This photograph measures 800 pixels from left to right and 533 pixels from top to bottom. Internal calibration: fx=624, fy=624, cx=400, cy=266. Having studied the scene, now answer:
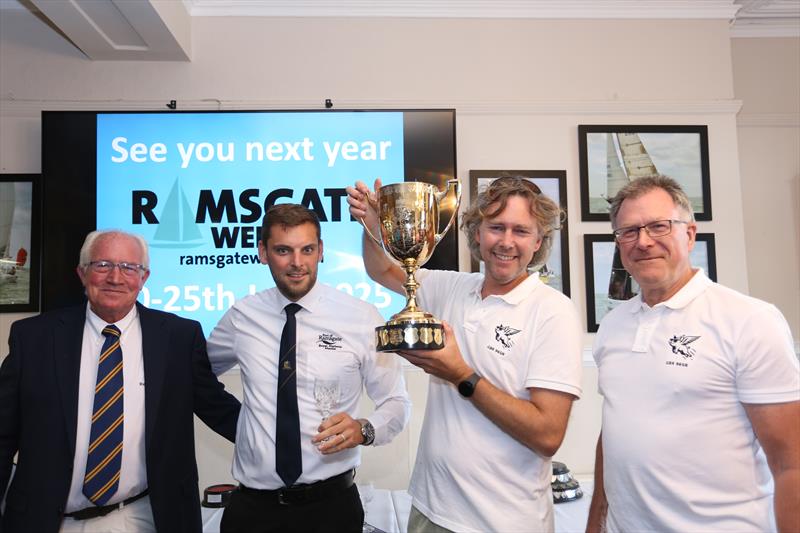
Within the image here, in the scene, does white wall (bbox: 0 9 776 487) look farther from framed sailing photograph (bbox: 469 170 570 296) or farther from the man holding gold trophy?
the man holding gold trophy

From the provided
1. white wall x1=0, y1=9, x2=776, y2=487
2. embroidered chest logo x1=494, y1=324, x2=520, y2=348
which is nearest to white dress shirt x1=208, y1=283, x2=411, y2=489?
→ embroidered chest logo x1=494, y1=324, x2=520, y2=348

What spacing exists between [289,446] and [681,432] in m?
1.10

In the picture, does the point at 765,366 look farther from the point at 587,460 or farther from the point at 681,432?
the point at 587,460

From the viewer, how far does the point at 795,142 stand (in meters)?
4.29

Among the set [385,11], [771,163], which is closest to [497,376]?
[385,11]

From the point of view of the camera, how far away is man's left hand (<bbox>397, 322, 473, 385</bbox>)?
4.77 feet

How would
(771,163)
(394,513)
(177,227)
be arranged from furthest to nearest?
(771,163), (177,227), (394,513)

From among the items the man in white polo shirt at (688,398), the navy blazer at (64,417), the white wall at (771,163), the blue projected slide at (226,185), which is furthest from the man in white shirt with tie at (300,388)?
the white wall at (771,163)

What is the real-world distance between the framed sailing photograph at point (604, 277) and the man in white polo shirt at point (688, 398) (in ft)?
7.44

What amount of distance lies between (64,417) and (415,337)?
3.90 feet

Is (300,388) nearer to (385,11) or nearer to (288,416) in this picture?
(288,416)

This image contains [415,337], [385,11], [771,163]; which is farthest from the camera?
[771,163]

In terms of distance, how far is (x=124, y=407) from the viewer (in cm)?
198

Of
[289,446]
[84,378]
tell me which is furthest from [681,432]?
[84,378]
